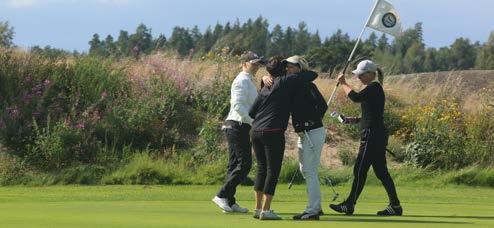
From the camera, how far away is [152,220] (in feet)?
34.2

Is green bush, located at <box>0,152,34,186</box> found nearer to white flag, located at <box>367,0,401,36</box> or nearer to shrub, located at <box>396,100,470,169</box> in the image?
shrub, located at <box>396,100,470,169</box>

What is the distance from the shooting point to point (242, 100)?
1190cm

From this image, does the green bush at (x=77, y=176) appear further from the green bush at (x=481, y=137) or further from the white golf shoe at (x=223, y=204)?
the white golf shoe at (x=223, y=204)

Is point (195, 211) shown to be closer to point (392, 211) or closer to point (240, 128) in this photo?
point (240, 128)

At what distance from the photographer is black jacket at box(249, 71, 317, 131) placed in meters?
11.1

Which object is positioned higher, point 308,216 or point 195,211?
point 308,216

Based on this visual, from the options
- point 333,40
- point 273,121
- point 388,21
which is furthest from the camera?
point 333,40

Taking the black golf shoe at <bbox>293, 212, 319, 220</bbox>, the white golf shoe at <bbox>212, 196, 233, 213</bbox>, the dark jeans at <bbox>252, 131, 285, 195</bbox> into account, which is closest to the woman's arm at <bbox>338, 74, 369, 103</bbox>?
the dark jeans at <bbox>252, 131, 285, 195</bbox>

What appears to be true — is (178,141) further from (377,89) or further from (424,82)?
(377,89)

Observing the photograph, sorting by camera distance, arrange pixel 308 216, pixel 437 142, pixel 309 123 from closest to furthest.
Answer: pixel 308 216
pixel 309 123
pixel 437 142

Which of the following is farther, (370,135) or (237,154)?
(237,154)

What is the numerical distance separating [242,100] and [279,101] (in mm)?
937

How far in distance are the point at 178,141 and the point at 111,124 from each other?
5.65ft

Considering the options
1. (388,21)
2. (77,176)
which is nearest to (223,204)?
(388,21)
